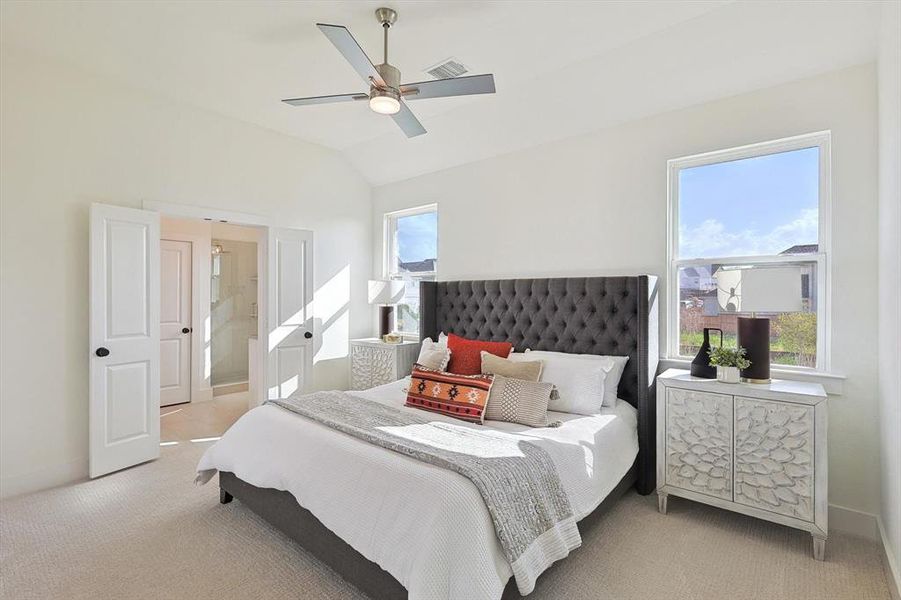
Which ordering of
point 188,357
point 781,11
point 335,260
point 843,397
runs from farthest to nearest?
point 188,357 → point 335,260 → point 843,397 → point 781,11

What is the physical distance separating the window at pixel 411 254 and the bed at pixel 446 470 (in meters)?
1.07

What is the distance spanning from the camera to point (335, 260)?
5133mm

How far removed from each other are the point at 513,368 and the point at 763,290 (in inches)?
62.5

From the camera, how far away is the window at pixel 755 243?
268 centimetres

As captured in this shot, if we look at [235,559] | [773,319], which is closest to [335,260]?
[235,559]

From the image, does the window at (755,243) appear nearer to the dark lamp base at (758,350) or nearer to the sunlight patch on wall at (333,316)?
the dark lamp base at (758,350)

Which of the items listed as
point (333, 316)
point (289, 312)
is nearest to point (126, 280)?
point (289, 312)

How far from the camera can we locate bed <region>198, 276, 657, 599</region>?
1622 millimetres

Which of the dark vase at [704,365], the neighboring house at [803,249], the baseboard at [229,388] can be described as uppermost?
the neighboring house at [803,249]

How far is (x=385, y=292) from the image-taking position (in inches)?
185

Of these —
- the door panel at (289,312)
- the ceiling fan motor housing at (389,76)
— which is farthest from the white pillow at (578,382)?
the door panel at (289,312)

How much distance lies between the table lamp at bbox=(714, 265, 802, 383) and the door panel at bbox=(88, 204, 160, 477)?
4.34 metres

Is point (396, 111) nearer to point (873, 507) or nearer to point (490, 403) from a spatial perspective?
point (490, 403)

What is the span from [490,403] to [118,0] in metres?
3.31
